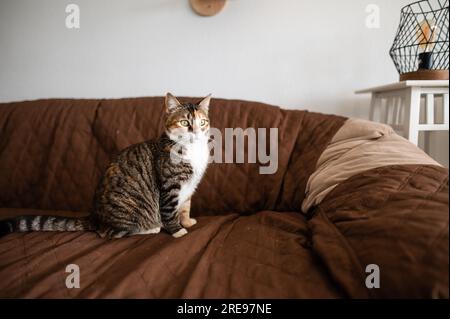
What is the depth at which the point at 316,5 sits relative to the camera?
138 cm

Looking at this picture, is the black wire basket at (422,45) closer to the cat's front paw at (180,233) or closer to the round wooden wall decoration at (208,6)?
the round wooden wall decoration at (208,6)

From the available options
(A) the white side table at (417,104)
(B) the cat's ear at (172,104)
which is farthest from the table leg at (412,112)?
(B) the cat's ear at (172,104)

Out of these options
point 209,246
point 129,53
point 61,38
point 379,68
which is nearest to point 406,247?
point 209,246

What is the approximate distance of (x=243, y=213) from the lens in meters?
1.17

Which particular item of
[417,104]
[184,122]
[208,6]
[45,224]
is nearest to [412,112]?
[417,104]

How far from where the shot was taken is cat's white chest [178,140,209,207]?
1033 millimetres

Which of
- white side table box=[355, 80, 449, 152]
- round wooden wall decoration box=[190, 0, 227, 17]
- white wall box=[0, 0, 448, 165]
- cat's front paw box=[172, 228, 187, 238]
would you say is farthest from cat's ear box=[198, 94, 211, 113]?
white side table box=[355, 80, 449, 152]

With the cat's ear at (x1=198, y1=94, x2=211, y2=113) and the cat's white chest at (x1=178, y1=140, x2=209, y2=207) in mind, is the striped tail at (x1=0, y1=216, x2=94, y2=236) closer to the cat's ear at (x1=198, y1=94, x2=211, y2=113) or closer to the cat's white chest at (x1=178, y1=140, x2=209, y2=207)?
the cat's white chest at (x1=178, y1=140, x2=209, y2=207)

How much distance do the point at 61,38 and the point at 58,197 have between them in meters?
0.98

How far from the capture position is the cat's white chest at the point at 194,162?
103 centimetres

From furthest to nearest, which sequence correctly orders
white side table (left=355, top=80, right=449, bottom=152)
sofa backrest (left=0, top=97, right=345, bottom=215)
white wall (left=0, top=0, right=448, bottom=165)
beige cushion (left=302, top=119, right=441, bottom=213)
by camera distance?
white wall (left=0, top=0, right=448, bottom=165) < sofa backrest (left=0, top=97, right=345, bottom=215) < white side table (left=355, top=80, right=449, bottom=152) < beige cushion (left=302, top=119, right=441, bottom=213)

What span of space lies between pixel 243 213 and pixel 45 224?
783 mm

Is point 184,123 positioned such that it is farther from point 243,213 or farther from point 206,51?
point 206,51
